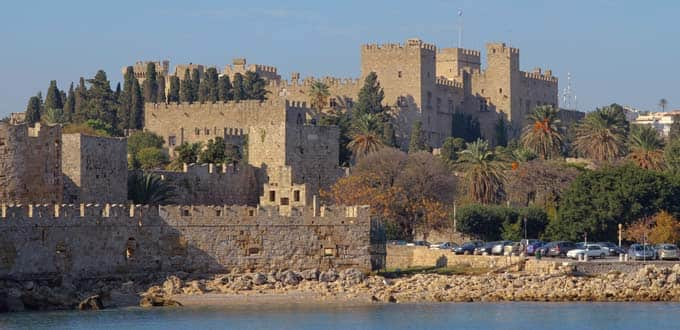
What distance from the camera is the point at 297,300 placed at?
55.1 meters

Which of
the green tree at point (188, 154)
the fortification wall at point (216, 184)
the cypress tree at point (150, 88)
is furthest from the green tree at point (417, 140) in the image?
the fortification wall at point (216, 184)

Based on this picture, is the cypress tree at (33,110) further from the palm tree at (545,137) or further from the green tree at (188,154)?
the palm tree at (545,137)

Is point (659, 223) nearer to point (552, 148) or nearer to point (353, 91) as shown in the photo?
point (552, 148)

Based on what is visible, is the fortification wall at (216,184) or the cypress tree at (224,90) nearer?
the fortification wall at (216,184)

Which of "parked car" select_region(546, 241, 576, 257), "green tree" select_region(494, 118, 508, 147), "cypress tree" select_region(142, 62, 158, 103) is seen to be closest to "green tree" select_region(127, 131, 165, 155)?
"cypress tree" select_region(142, 62, 158, 103)

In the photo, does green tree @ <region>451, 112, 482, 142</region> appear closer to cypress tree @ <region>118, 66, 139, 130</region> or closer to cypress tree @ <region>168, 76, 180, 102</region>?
cypress tree @ <region>168, 76, 180, 102</region>

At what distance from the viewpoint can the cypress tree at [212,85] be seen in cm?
9925

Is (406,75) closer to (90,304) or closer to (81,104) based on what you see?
(81,104)

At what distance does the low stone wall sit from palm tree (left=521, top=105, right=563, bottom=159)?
87.2 ft

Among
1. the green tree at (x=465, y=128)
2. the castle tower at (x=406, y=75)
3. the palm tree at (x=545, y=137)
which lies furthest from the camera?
the green tree at (x=465, y=128)

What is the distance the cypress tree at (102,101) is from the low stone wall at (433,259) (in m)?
37.7

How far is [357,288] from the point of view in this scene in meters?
55.8

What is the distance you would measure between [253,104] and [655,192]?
91.8ft

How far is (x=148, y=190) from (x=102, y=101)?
3397 cm
